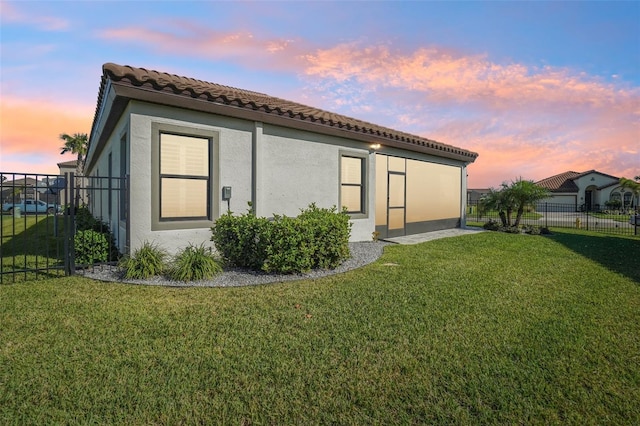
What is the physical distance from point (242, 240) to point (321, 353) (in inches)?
146

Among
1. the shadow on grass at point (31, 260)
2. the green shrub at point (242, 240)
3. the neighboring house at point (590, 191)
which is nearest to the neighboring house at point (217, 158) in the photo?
the green shrub at point (242, 240)

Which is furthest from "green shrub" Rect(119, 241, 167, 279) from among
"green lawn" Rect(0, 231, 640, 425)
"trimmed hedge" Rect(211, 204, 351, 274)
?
"trimmed hedge" Rect(211, 204, 351, 274)

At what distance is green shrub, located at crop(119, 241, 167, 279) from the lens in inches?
229

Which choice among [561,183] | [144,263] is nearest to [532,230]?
[144,263]

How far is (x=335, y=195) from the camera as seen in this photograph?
9703 mm

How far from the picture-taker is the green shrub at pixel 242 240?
20.7 feet

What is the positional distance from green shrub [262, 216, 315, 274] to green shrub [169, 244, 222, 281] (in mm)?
992

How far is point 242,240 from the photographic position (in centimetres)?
636

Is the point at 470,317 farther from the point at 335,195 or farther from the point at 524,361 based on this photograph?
the point at 335,195

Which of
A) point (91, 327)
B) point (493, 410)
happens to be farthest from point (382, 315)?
point (91, 327)

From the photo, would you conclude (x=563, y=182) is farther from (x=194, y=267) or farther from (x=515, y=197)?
(x=194, y=267)

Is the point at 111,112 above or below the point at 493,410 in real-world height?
above

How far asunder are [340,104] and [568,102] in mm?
9196

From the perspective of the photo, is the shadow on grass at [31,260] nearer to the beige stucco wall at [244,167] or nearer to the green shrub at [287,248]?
the beige stucco wall at [244,167]
